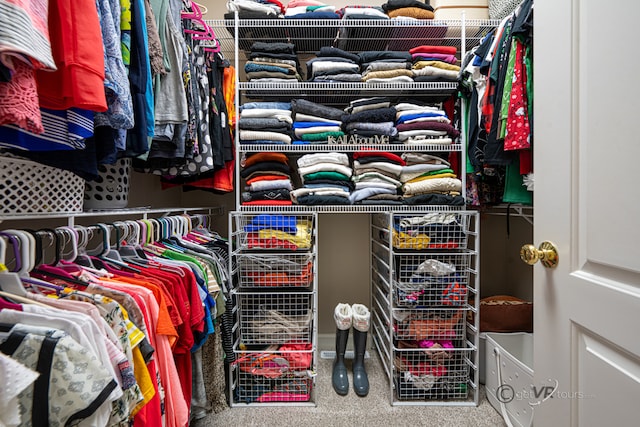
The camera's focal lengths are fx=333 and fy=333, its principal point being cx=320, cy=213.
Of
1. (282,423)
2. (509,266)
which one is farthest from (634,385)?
(509,266)

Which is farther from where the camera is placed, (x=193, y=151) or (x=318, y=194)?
(x=318, y=194)

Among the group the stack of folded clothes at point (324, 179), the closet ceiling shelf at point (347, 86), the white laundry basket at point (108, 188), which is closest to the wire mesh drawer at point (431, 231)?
the stack of folded clothes at point (324, 179)

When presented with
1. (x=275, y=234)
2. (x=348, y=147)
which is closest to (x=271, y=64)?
(x=348, y=147)

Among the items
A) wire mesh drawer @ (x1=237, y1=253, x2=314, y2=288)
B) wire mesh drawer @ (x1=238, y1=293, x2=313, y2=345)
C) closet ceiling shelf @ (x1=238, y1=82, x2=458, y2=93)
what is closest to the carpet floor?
wire mesh drawer @ (x1=238, y1=293, x2=313, y2=345)

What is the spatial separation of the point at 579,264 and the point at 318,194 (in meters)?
1.24

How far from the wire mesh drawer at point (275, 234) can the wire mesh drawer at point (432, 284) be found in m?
0.53

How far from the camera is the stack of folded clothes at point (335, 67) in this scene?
71.4 inches

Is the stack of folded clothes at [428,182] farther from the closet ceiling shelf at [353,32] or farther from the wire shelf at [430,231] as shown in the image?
the closet ceiling shelf at [353,32]

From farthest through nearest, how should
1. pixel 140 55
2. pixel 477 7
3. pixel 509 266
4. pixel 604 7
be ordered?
pixel 509 266 < pixel 477 7 < pixel 140 55 < pixel 604 7

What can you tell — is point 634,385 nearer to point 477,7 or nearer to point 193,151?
point 193,151

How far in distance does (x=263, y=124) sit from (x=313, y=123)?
271 mm

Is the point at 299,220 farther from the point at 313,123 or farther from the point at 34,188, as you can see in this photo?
A: the point at 34,188

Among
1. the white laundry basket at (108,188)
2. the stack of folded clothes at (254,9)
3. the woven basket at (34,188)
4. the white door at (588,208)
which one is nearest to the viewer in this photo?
the white door at (588,208)

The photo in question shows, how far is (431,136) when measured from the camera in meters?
1.82
